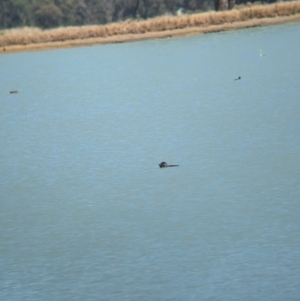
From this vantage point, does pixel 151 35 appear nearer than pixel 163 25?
Yes

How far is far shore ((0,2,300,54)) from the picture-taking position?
3281 centimetres

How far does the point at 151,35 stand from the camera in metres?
33.7

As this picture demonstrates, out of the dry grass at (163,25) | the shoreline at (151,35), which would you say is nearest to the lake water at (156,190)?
the shoreline at (151,35)

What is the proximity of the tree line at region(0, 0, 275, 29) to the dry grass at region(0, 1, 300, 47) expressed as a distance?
2403cm

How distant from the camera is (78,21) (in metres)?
63.4

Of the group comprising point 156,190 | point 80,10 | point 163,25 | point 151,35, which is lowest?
point 80,10

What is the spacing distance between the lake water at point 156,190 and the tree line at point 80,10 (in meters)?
39.7

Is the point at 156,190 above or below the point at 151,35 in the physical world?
above

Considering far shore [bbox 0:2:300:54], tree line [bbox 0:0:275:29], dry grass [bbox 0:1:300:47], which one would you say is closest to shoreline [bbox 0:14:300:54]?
far shore [bbox 0:2:300:54]

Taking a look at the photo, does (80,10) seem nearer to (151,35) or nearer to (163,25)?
(163,25)

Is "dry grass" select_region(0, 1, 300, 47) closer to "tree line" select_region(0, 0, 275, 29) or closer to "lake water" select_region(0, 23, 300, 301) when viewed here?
"lake water" select_region(0, 23, 300, 301)

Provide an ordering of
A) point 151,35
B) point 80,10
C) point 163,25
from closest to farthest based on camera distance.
→ point 151,35
point 163,25
point 80,10

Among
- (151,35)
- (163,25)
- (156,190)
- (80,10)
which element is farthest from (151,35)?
(80,10)

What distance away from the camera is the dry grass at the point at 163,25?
33.4m
